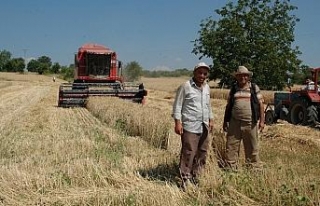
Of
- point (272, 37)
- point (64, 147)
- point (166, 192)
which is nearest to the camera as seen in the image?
point (166, 192)

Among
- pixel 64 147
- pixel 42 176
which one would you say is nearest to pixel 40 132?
pixel 64 147

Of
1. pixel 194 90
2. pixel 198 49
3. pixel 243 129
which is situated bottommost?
pixel 243 129

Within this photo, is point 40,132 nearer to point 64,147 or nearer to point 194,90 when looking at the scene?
point 64,147

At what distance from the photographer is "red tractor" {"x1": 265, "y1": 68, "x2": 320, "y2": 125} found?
14.8m

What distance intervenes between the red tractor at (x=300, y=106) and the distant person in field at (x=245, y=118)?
27.6ft

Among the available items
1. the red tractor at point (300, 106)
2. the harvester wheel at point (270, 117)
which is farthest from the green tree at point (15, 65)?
the red tractor at point (300, 106)

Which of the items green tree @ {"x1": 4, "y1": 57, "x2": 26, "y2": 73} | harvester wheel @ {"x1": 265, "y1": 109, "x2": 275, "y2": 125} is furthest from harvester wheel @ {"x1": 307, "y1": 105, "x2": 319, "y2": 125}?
green tree @ {"x1": 4, "y1": 57, "x2": 26, "y2": 73}

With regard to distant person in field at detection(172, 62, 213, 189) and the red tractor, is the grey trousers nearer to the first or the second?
distant person in field at detection(172, 62, 213, 189)

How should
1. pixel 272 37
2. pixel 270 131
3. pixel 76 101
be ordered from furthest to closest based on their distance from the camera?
1. pixel 272 37
2. pixel 76 101
3. pixel 270 131

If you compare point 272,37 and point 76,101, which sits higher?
point 272,37

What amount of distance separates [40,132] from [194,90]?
6701 millimetres

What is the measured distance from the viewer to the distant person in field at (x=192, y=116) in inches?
242

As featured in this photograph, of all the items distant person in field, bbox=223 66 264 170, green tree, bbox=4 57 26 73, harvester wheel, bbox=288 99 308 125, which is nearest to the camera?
distant person in field, bbox=223 66 264 170

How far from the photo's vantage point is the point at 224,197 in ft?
17.0
